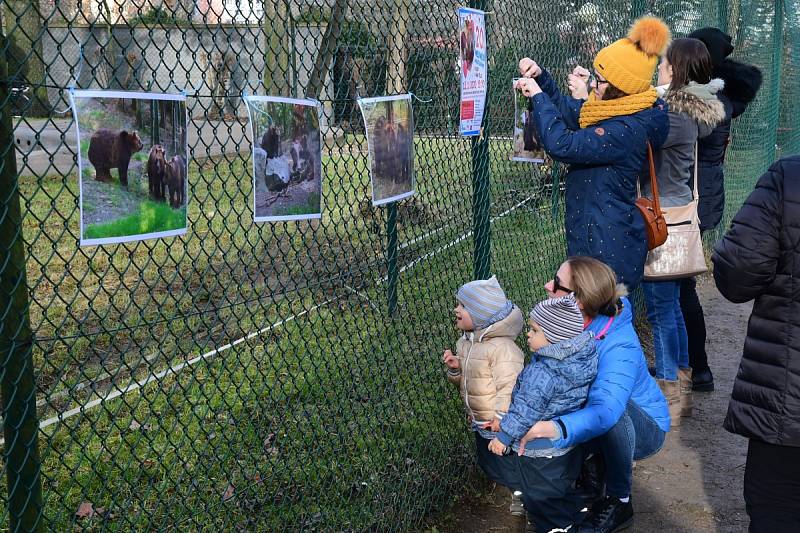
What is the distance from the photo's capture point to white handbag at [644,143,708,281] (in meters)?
5.08

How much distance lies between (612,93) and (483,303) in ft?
4.35

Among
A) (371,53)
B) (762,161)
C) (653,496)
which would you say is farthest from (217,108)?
(762,161)

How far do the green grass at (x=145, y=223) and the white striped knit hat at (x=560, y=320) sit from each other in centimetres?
150

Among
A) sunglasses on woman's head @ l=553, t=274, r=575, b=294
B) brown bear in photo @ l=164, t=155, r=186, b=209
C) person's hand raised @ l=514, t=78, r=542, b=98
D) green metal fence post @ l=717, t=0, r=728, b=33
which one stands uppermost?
green metal fence post @ l=717, t=0, r=728, b=33

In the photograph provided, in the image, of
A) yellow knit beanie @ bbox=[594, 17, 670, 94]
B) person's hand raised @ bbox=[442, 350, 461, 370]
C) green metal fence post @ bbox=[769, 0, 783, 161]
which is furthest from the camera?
green metal fence post @ bbox=[769, 0, 783, 161]

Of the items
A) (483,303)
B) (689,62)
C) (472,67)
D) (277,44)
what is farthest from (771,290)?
(689,62)

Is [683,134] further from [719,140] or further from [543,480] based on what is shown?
[543,480]

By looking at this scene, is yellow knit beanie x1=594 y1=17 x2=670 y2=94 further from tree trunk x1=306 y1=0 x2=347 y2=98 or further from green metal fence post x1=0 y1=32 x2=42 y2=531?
green metal fence post x1=0 y1=32 x2=42 y2=531

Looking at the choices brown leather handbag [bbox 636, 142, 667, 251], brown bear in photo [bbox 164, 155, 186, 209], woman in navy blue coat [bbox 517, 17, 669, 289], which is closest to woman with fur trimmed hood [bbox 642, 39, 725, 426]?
brown leather handbag [bbox 636, 142, 667, 251]

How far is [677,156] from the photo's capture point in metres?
5.07

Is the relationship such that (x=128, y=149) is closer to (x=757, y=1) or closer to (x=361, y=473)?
(x=361, y=473)

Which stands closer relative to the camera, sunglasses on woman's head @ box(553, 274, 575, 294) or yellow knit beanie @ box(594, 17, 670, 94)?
sunglasses on woman's head @ box(553, 274, 575, 294)

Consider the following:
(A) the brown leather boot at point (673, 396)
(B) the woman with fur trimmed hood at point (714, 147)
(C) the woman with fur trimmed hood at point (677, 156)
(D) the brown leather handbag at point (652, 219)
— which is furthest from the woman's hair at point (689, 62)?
(A) the brown leather boot at point (673, 396)

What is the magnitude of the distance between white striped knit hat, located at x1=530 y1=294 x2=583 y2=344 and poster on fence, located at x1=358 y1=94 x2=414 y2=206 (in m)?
0.77
